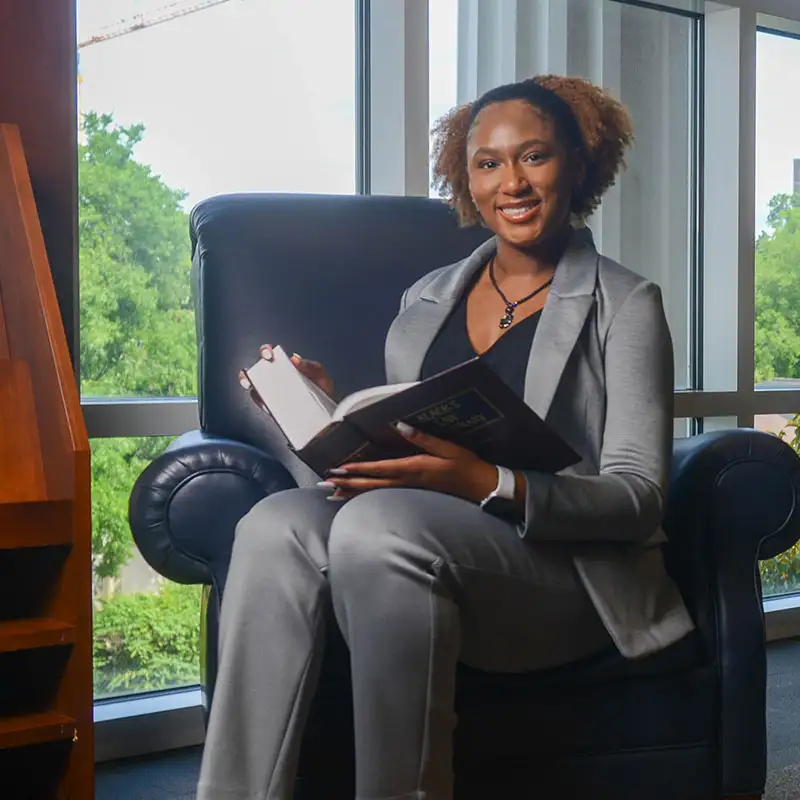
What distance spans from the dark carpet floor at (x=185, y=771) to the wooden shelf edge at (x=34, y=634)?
55cm

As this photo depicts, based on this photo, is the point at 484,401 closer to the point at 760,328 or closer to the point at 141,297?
the point at 141,297

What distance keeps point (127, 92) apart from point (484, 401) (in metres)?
1.42

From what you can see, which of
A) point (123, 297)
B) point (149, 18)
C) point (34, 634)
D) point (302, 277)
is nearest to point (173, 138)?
point (149, 18)

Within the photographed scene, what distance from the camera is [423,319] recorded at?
5.93ft

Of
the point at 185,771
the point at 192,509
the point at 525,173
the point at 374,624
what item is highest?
the point at 525,173

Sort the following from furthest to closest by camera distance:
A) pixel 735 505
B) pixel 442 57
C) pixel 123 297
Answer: pixel 442 57 < pixel 123 297 < pixel 735 505

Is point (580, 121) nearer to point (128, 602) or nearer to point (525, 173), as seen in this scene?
point (525, 173)

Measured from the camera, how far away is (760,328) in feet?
11.0

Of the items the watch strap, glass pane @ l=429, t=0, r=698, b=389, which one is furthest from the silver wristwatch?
glass pane @ l=429, t=0, r=698, b=389

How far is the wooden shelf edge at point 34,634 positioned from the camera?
1.50 meters

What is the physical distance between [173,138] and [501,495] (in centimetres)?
139

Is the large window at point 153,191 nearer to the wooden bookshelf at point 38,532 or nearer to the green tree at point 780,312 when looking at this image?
the wooden bookshelf at point 38,532

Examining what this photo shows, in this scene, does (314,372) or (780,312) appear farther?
(780,312)

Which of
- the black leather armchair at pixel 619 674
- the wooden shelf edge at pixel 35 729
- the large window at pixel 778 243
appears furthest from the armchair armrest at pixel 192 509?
the large window at pixel 778 243
